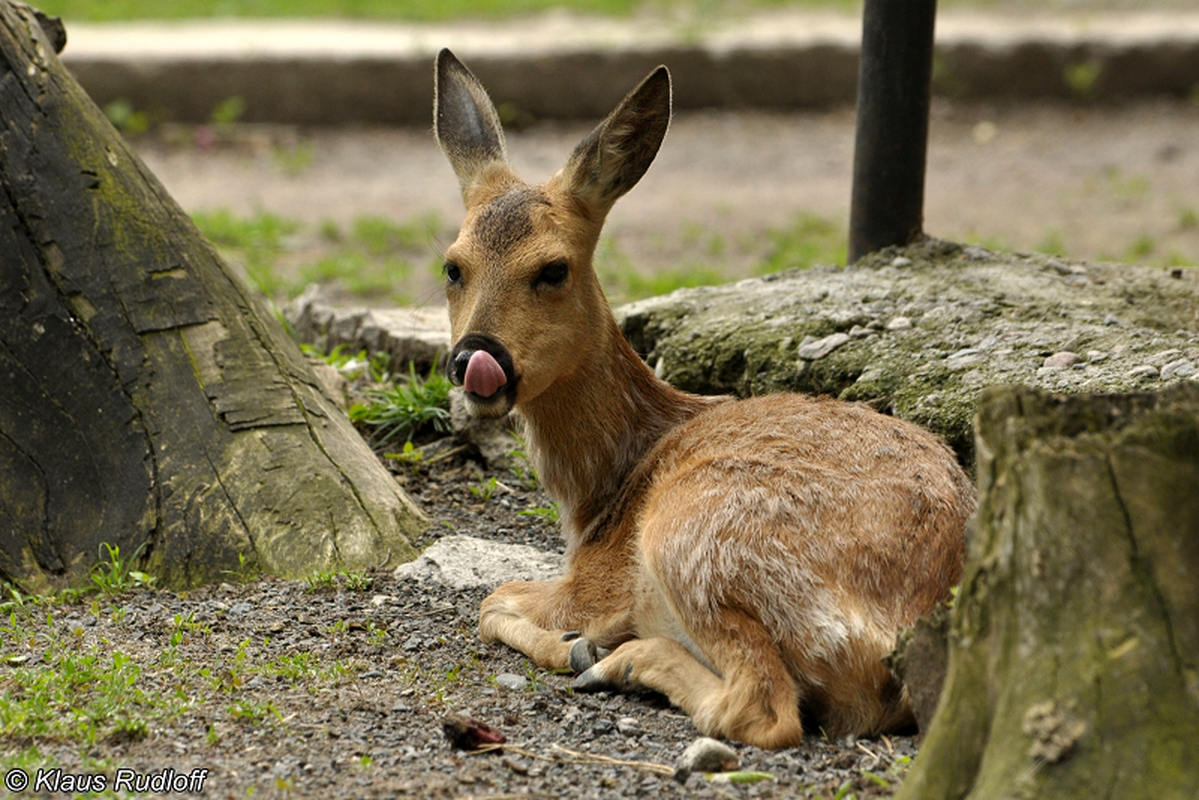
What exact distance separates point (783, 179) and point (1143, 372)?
28.2 feet

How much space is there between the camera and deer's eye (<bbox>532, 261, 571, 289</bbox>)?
471cm

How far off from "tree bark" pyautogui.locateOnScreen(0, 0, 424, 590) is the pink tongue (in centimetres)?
103

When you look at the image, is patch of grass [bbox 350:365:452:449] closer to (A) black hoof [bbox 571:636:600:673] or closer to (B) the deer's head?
(B) the deer's head

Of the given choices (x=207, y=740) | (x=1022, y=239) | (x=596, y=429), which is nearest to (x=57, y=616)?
(x=207, y=740)

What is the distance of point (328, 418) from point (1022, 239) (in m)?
6.88

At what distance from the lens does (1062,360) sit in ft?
16.3

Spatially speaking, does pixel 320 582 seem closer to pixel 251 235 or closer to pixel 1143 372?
pixel 1143 372

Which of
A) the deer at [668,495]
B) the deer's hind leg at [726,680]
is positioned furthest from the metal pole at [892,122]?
the deer's hind leg at [726,680]

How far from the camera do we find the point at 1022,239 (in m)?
10.4

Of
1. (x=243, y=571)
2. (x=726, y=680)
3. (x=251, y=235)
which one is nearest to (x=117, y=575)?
(x=243, y=571)

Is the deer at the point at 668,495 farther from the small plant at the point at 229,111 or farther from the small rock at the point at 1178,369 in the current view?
the small plant at the point at 229,111

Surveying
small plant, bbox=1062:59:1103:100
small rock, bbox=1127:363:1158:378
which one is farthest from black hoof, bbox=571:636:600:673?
small plant, bbox=1062:59:1103:100

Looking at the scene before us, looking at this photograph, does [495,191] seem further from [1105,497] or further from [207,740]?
[1105,497]

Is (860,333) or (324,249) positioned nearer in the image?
(860,333)
